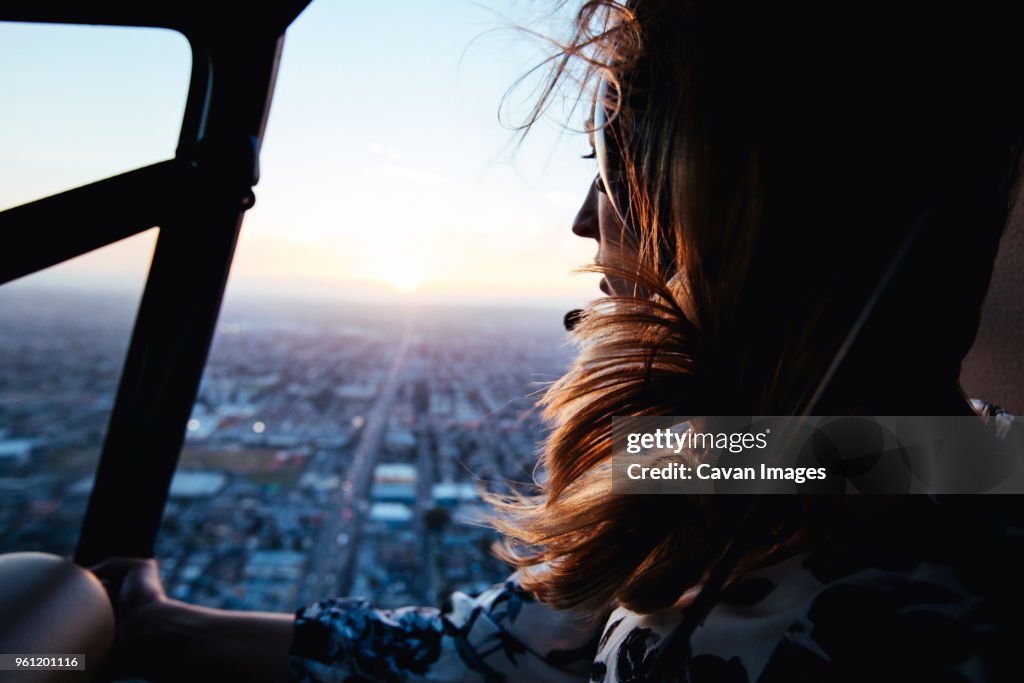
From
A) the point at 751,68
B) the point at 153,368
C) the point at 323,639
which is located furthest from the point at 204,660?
the point at 751,68

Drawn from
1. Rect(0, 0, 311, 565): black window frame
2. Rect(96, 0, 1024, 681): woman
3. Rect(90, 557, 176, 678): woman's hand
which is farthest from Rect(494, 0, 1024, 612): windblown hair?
Rect(90, 557, 176, 678): woman's hand

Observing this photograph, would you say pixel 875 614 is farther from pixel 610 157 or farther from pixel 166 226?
pixel 166 226

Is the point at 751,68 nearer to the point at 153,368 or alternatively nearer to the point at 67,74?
the point at 67,74

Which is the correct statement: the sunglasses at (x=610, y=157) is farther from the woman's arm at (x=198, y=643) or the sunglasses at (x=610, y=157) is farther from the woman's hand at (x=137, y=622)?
the woman's hand at (x=137, y=622)

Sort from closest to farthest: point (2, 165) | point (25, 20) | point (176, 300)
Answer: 1. point (25, 20)
2. point (2, 165)
3. point (176, 300)

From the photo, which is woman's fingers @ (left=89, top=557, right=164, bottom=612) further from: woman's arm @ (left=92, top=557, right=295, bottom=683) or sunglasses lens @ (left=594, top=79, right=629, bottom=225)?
sunglasses lens @ (left=594, top=79, right=629, bottom=225)
